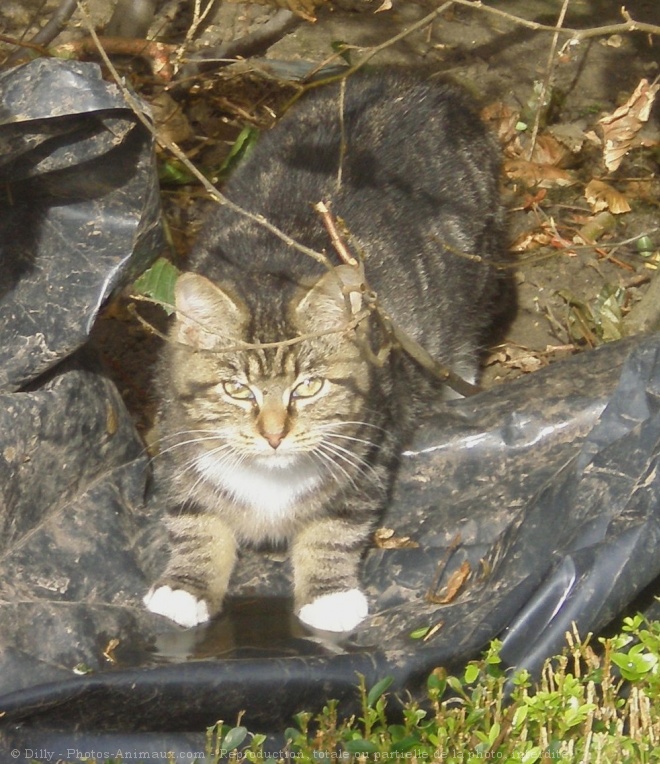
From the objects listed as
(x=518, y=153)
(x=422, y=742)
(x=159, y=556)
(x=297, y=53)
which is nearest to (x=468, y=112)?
(x=518, y=153)

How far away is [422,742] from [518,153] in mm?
2951

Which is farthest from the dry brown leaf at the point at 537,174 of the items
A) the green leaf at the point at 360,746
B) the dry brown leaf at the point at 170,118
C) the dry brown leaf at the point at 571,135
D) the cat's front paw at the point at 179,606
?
the green leaf at the point at 360,746

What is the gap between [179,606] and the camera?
269 centimetres

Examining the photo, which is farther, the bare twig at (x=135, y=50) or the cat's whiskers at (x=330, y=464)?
the bare twig at (x=135, y=50)

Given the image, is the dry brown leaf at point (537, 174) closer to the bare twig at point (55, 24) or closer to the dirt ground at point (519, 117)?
the dirt ground at point (519, 117)

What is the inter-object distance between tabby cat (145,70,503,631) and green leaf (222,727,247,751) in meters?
0.66

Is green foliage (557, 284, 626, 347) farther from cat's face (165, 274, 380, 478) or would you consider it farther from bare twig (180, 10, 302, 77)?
bare twig (180, 10, 302, 77)

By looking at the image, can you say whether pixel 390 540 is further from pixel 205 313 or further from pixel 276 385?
pixel 205 313

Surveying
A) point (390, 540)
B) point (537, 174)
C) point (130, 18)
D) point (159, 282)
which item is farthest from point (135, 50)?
point (390, 540)

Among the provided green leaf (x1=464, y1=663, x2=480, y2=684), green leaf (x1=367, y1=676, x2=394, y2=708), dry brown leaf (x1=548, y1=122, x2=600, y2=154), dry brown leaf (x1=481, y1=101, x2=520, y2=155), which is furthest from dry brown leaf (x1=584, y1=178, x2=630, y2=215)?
green leaf (x1=367, y1=676, x2=394, y2=708)

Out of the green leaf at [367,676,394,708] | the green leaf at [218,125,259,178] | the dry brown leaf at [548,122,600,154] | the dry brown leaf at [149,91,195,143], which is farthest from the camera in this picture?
the dry brown leaf at [548,122,600,154]

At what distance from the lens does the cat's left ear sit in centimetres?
251

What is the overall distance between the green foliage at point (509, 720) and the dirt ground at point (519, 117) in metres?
1.57

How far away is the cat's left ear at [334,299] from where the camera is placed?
2.51 m
